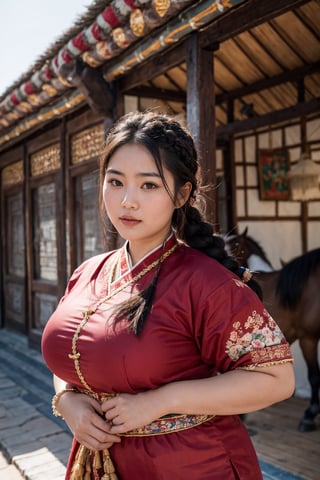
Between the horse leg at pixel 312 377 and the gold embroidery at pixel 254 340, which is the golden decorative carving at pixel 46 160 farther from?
the gold embroidery at pixel 254 340

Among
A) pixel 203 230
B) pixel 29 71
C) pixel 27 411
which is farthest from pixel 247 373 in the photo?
pixel 29 71

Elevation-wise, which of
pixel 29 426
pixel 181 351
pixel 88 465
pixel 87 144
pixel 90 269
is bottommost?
pixel 29 426

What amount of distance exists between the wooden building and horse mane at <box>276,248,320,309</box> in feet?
3.84

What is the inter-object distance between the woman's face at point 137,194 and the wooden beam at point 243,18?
163 centimetres

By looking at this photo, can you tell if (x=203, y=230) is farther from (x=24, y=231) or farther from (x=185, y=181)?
(x=24, y=231)

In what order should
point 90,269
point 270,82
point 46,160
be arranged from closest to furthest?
point 90,269, point 270,82, point 46,160

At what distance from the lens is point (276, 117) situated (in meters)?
4.51

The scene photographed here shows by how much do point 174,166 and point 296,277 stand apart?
297cm

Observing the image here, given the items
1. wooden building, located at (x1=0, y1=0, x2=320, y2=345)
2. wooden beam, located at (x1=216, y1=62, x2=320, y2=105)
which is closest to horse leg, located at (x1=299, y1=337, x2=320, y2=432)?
wooden building, located at (x1=0, y1=0, x2=320, y2=345)

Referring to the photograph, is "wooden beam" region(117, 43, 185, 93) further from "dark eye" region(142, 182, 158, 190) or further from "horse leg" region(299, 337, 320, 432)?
"horse leg" region(299, 337, 320, 432)

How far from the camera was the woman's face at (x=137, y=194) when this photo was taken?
1.45 m

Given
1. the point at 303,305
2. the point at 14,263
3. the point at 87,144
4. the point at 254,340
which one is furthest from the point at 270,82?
the point at 14,263

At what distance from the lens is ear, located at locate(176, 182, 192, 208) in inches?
60.5

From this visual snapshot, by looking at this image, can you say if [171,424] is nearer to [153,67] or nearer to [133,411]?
[133,411]
